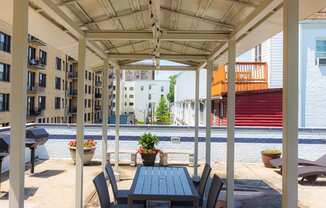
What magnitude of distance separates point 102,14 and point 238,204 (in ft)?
14.1

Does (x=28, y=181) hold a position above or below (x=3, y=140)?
below

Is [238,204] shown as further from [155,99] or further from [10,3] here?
[155,99]

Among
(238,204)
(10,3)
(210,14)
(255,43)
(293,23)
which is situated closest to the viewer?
(293,23)

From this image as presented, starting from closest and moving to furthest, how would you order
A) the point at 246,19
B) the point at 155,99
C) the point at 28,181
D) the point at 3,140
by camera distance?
the point at 246,19 → the point at 3,140 → the point at 28,181 → the point at 155,99

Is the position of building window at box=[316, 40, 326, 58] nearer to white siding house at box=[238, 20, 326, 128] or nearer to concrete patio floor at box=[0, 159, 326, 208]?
white siding house at box=[238, 20, 326, 128]

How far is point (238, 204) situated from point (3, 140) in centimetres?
496

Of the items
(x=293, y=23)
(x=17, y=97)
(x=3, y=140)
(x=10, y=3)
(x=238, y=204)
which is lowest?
(x=238, y=204)

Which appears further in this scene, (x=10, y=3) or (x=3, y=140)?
(x=3, y=140)

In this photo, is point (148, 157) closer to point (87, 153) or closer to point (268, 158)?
point (87, 153)

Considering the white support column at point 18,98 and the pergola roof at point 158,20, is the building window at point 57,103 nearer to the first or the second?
the pergola roof at point 158,20

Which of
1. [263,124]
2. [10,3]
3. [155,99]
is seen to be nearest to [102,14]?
[10,3]

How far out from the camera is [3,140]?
8.63m

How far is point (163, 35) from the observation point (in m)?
6.68

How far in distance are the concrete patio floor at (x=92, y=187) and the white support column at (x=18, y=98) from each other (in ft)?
11.1
